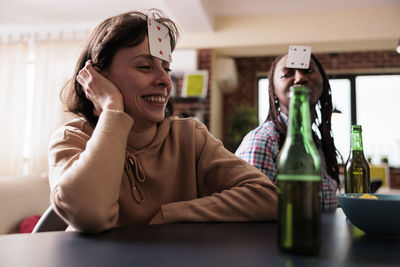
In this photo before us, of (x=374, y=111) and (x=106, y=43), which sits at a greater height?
(x=374, y=111)

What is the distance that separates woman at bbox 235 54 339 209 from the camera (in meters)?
1.42

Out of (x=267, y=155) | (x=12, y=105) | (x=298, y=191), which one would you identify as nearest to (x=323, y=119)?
(x=267, y=155)

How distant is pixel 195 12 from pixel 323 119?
2.93 metres

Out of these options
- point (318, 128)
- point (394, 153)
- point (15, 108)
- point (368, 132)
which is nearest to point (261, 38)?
point (368, 132)

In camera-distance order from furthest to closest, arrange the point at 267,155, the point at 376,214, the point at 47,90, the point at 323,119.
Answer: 1. the point at 47,90
2. the point at 323,119
3. the point at 267,155
4. the point at 376,214

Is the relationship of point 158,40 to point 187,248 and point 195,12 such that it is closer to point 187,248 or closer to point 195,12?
point 187,248

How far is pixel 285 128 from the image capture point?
152 centimetres

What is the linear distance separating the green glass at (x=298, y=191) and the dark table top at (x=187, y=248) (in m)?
0.03

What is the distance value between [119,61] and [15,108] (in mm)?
4761

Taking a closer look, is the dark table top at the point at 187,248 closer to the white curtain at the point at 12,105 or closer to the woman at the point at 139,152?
the woman at the point at 139,152

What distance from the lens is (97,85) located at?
115 cm

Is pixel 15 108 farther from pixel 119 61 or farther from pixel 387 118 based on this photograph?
pixel 387 118

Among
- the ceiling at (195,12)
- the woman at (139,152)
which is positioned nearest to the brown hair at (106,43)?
the woman at (139,152)

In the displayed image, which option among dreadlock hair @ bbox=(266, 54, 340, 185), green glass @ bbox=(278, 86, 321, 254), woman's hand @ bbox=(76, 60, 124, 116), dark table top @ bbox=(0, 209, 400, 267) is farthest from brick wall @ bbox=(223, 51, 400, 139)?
green glass @ bbox=(278, 86, 321, 254)
